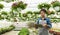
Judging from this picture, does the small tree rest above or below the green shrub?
above

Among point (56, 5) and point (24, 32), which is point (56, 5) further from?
point (24, 32)

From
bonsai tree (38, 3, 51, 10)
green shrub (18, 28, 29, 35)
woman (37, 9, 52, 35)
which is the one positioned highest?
bonsai tree (38, 3, 51, 10)

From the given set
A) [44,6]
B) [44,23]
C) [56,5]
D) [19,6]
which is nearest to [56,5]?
[56,5]

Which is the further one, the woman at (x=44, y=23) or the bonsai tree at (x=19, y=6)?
the bonsai tree at (x=19, y=6)

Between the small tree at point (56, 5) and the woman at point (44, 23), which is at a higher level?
the small tree at point (56, 5)

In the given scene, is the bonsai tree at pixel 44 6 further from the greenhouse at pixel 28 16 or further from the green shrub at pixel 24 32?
the green shrub at pixel 24 32

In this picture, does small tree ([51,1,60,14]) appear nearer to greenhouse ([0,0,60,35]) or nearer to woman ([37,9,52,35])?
greenhouse ([0,0,60,35])

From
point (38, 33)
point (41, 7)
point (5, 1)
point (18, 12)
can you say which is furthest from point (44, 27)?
point (5, 1)

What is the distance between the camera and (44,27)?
209 centimetres

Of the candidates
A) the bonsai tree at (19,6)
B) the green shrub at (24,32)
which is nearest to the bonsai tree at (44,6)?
the bonsai tree at (19,6)

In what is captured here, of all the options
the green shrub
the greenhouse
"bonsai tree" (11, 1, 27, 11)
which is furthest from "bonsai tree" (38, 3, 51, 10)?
the green shrub

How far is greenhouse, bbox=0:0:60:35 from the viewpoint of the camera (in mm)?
2119

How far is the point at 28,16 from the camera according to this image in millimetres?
2203

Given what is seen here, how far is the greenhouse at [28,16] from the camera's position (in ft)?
6.95
